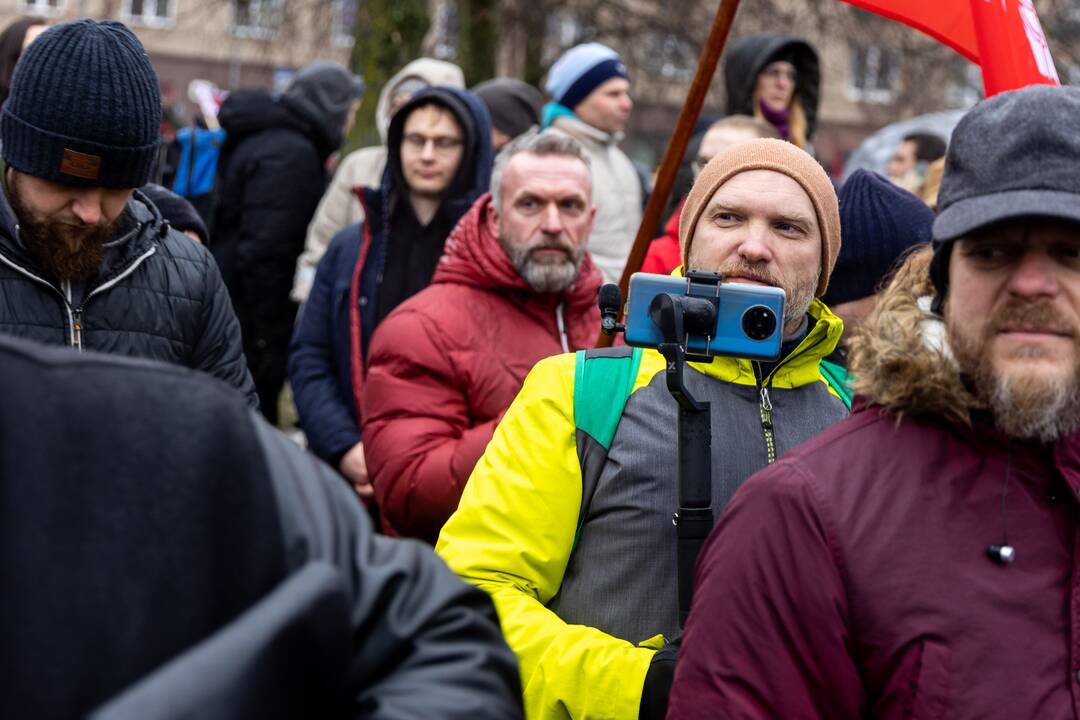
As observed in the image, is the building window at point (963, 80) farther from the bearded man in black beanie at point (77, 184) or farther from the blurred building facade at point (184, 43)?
the bearded man in black beanie at point (77, 184)

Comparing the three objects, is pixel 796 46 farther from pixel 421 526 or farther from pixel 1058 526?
pixel 1058 526

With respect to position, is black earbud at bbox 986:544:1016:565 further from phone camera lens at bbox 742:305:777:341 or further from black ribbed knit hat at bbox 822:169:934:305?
black ribbed knit hat at bbox 822:169:934:305

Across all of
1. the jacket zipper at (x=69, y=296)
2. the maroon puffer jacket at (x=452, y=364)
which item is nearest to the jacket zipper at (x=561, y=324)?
the maroon puffer jacket at (x=452, y=364)

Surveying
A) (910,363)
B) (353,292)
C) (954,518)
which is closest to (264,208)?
(353,292)

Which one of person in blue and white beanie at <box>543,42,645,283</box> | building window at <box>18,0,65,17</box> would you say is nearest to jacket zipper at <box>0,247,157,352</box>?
person in blue and white beanie at <box>543,42,645,283</box>

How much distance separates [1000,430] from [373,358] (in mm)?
2610

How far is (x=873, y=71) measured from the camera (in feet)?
93.8

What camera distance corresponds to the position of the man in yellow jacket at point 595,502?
118 inches

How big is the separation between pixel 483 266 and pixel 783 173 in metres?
1.47

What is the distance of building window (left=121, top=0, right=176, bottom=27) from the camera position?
135ft

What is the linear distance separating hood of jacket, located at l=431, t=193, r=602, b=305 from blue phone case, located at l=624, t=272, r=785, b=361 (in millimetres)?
1856

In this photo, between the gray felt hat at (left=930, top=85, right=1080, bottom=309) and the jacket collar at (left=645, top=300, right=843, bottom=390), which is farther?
the jacket collar at (left=645, top=300, right=843, bottom=390)

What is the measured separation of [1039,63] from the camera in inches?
146

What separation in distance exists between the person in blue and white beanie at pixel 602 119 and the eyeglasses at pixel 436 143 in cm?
80
